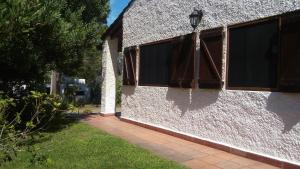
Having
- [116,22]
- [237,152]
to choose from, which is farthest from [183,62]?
[116,22]

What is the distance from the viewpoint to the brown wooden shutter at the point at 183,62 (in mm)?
8541

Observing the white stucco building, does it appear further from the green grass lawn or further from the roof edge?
the green grass lawn

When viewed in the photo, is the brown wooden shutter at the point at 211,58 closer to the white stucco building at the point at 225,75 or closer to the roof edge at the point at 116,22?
the white stucco building at the point at 225,75

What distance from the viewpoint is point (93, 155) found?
707cm

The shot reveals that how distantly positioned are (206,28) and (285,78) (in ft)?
8.59

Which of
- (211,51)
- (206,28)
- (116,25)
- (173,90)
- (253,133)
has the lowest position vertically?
(253,133)

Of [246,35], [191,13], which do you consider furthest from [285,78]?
[191,13]

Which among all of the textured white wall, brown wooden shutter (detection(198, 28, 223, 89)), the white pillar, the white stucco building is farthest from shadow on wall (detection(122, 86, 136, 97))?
brown wooden shutter (detection(198, 28, 223, 89))

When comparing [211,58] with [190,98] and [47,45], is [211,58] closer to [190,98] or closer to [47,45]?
[190,98]

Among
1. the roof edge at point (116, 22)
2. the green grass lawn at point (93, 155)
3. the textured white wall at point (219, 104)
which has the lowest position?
the green grass lawn at point (93, 155)

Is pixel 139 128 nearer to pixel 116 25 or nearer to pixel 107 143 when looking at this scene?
pixel 107 143

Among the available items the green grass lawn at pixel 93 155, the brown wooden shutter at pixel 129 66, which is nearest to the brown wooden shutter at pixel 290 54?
the green grass lawn at pixel 93 155

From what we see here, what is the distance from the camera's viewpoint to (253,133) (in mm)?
6875

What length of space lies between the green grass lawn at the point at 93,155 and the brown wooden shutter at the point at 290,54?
7.94 ft
